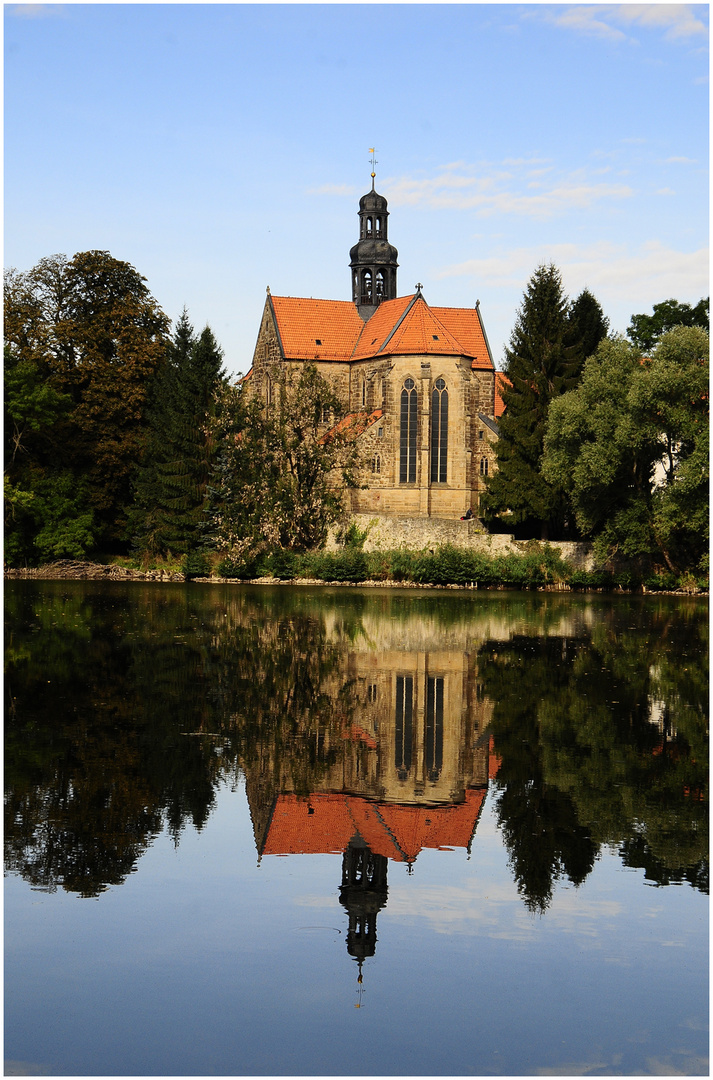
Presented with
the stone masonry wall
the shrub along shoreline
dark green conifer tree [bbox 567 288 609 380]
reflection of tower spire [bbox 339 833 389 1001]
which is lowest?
reflection of tower spire [bbox 339 833 389 1001]

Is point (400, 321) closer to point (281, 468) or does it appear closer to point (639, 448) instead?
point (281, 468)

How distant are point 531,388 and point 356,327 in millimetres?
19252

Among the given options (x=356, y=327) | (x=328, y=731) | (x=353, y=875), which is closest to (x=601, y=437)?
(x=356, y=327)

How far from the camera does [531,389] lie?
55.3 m

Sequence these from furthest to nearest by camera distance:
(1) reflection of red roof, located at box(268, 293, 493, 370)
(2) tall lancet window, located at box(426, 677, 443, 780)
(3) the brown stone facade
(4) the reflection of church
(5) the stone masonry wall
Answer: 1. (1) reflection of red roof, located at box(268, 293, 493, 370)
2. (3) the brown stone facade
3. (5) the stone masonry wall
4. (2) tall lancet window, located at box(426, 677, 443, 780)
5. (4) the reflection of church

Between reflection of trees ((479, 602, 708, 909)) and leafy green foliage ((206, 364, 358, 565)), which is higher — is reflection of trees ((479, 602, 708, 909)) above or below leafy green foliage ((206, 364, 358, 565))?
below

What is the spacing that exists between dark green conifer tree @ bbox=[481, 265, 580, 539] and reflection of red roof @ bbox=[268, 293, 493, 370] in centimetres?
841

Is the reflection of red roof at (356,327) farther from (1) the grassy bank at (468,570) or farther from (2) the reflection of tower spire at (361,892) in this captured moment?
(2) the reflection of tower spire at (361,892)

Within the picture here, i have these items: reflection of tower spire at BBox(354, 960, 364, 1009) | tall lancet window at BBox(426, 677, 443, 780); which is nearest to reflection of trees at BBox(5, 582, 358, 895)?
tall lancet window at BBox(426, 677, 443, 780)

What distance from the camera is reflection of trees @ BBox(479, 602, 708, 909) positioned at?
8492 mm

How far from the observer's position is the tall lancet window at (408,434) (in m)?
61.8

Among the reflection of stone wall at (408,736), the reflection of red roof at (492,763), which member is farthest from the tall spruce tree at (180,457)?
the reflection of red roof at (492,763)

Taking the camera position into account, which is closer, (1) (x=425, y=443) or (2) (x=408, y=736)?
(2) (x=408, y=736)

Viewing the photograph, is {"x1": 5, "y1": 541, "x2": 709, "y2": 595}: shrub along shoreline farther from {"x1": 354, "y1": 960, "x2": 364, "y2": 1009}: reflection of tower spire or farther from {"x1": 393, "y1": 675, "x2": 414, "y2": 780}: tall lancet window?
{"x1": 354, "y1": 960, "x2": 364, "y2": 1009}: reflection of tower spire
